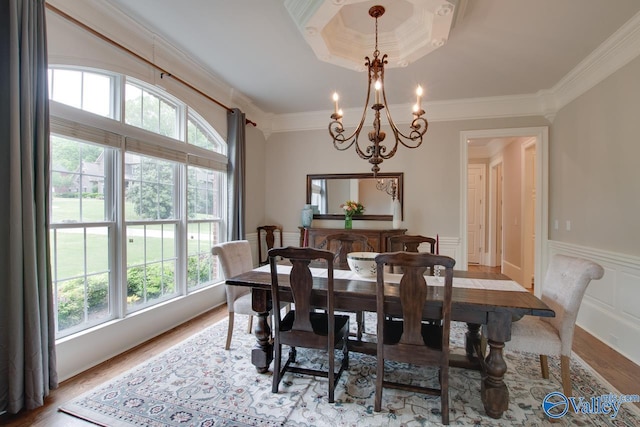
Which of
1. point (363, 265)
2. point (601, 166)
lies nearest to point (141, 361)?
point (363, 265)

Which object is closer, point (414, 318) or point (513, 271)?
point (414, 318)

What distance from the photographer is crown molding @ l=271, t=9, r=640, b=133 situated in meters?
2.58

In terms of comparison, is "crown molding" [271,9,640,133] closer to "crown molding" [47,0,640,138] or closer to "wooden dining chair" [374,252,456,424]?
"crown molding" [47,0,640,138]

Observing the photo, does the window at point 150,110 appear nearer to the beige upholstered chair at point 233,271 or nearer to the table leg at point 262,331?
the beige upholstered chair at point 233,271

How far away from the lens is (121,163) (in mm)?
2557

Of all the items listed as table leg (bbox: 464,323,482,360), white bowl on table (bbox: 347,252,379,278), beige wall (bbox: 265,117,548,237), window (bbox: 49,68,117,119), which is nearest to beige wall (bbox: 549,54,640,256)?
beige wall (bbox: 265,117,548,237)

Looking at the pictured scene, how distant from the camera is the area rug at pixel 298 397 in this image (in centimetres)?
175

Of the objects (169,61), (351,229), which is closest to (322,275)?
(351,229)

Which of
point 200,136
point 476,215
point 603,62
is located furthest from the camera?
point 476,215

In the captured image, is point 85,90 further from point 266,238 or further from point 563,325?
point 563,325

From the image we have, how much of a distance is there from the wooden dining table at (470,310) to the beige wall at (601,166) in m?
1.43

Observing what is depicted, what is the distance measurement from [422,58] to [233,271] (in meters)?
2.69

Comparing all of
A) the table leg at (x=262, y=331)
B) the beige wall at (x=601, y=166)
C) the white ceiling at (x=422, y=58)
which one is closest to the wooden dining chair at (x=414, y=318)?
the table leg at (x=262, y=331)

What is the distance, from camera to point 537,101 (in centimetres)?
393
